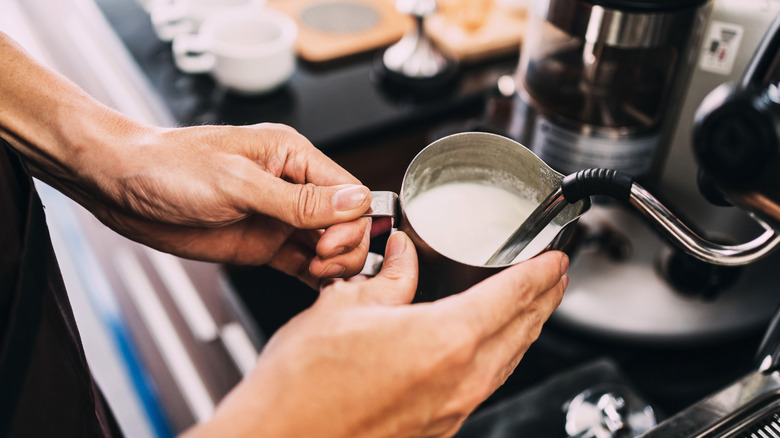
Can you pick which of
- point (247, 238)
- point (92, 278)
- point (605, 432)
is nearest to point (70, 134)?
point (247, 238)

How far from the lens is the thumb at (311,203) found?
1.76 ft

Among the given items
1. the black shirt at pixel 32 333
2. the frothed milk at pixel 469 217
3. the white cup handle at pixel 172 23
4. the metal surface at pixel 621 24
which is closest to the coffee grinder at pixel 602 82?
the metal surface at pixel 621 24

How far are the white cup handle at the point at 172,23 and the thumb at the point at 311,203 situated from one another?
2.51 feet

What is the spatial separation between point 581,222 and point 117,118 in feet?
1.85

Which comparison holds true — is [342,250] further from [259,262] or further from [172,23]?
[172,23]

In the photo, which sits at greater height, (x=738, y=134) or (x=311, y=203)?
(x=738, y=134)

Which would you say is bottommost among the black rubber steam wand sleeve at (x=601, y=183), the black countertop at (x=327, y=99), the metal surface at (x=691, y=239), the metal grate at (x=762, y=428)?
the black countertop at (x=327, y=99)

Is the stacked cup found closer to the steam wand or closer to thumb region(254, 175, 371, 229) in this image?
thumb region(254, 175, 371, 229)

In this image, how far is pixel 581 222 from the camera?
812mm

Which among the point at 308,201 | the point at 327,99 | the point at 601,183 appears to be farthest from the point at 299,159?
the point at 327,99

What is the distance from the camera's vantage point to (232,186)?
0.57 m

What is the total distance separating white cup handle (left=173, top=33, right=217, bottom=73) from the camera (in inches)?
44.4

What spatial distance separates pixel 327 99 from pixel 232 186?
57cm

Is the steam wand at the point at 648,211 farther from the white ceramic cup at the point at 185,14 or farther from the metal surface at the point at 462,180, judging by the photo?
the white ceramic cup at the point at 185,14
